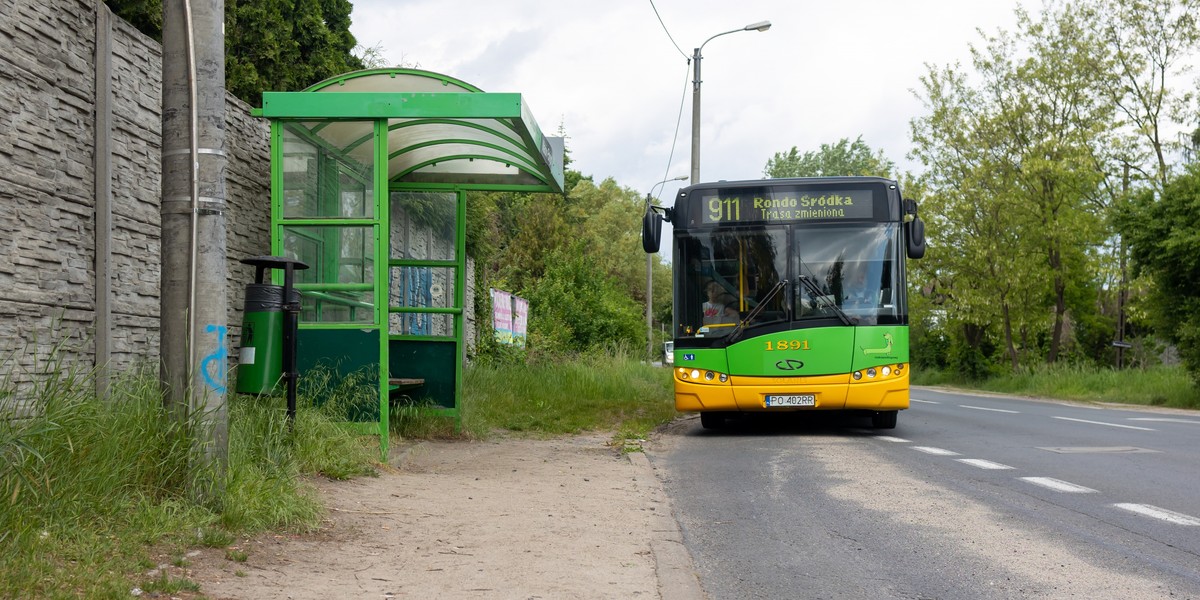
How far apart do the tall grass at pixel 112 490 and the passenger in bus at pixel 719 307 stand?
7785 mm

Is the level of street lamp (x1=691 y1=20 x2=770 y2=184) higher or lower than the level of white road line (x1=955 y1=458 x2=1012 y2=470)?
higher

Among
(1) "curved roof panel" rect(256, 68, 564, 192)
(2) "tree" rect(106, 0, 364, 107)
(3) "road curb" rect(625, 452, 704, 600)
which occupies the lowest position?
(3) "road curb" rect(625, 452, 704, 600)

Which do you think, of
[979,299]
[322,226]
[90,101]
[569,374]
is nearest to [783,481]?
[322,226]

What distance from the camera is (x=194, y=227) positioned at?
19.2 feet

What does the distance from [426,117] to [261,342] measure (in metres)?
2.60

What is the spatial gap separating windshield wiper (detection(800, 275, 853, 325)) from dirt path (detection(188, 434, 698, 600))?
495 centimetres

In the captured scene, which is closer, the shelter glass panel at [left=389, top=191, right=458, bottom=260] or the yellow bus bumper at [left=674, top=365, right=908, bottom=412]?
the shelter glass panel at [left=389, top=191, right=458, bottom=260]

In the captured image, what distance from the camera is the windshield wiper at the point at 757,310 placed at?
45.3 ft

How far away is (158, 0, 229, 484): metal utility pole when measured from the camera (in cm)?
583

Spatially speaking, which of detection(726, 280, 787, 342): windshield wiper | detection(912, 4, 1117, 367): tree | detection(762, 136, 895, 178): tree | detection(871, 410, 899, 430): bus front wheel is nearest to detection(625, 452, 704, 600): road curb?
detection(726, 280, 787, 342): windshield wiper

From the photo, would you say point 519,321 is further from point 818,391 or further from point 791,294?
point 818,391

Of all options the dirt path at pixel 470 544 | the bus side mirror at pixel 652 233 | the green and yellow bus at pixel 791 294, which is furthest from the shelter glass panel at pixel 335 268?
the bus side mirror at pixel 652 233

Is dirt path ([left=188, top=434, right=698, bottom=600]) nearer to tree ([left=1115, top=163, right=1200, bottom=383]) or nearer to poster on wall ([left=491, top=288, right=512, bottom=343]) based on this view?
poster on wall ([left=491, top=288, right=512, bottom=343])

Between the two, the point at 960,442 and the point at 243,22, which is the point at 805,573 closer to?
the point at 960,442
